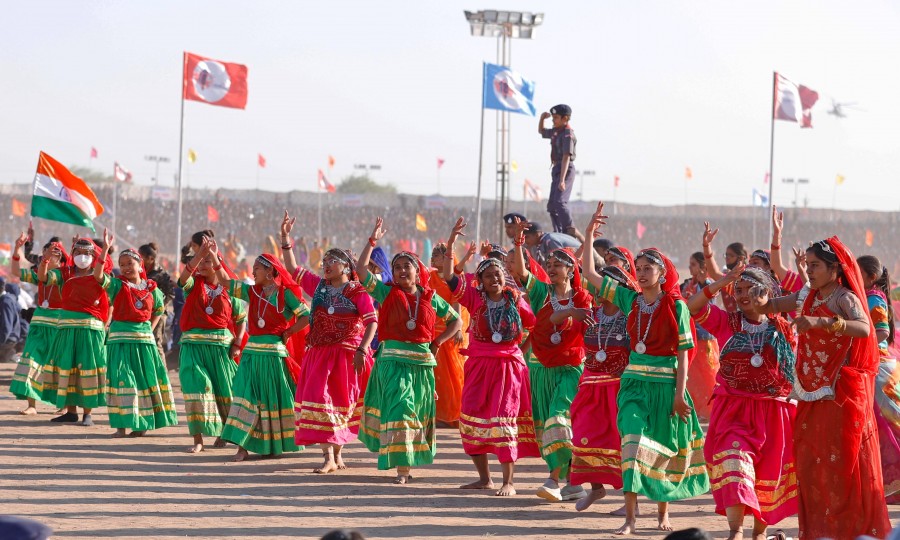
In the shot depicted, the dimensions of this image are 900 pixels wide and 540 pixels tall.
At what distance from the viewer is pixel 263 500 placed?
872cm

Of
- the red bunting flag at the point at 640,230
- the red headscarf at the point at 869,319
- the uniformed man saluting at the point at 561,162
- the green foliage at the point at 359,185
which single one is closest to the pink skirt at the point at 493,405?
the red headscarf at the point at 869,319

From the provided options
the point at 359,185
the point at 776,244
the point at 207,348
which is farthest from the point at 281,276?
the point at 359,185

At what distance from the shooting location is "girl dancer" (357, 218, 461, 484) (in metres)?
9.56

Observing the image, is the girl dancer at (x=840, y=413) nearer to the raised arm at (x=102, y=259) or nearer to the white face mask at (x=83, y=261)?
the raised arm at (x=102, y=259)

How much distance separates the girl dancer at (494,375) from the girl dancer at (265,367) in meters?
1.74

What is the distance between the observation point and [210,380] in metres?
11.4

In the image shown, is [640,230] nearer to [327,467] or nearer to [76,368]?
[76,368]

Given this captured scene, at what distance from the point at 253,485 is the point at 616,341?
2886 mm

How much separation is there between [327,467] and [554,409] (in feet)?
6.57

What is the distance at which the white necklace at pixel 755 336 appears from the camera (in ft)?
24.7

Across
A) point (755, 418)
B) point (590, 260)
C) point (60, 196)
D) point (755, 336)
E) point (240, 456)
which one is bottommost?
point (240, 456)

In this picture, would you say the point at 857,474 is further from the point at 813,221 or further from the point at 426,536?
the point at 813,221

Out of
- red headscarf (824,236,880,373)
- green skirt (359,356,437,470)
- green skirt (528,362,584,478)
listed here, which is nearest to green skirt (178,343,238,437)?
green skirt (359,356,437,470)

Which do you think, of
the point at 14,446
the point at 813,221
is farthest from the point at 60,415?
the point at 813,221
